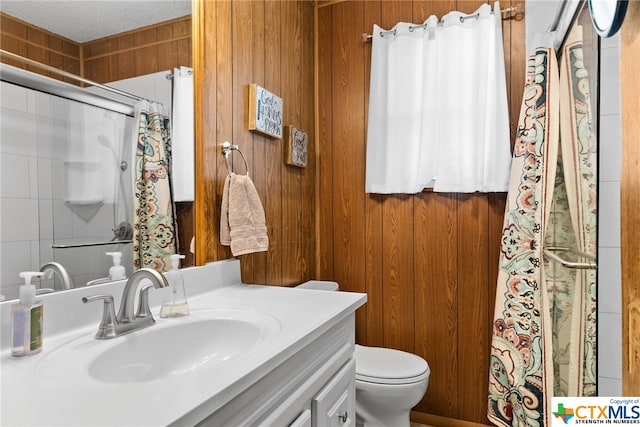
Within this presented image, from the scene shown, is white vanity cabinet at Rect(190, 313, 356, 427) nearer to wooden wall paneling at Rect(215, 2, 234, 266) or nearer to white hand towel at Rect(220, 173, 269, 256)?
white hand towel at Rect(220, 173, 269, 256)

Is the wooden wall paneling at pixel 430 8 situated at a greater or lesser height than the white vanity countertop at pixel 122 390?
greater

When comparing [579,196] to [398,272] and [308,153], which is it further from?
[308,153]

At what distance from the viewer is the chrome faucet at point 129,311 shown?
857 millimetres

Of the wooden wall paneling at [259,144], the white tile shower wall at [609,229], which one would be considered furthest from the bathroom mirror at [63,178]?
the white tile shower wall at [609,229]

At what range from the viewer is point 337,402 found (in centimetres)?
108

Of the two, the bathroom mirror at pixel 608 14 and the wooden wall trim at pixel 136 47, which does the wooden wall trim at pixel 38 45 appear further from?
the bathroom mirror at pixel 608 14

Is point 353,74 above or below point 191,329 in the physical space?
above

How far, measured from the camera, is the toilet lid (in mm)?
1577

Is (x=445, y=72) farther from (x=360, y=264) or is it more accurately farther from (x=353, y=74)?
(x=360, y=264)

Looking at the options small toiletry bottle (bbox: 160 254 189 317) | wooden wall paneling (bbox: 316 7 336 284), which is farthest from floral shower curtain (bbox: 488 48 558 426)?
small toiletry bottle (bbox: 160 254 189 317)

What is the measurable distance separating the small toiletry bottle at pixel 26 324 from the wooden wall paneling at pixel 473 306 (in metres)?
1.75

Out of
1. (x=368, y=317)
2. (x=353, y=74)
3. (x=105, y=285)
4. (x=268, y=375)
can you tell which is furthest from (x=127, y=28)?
(x=368, y=317)

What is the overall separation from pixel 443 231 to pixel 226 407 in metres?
1.57

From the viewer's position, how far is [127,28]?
1073mm
